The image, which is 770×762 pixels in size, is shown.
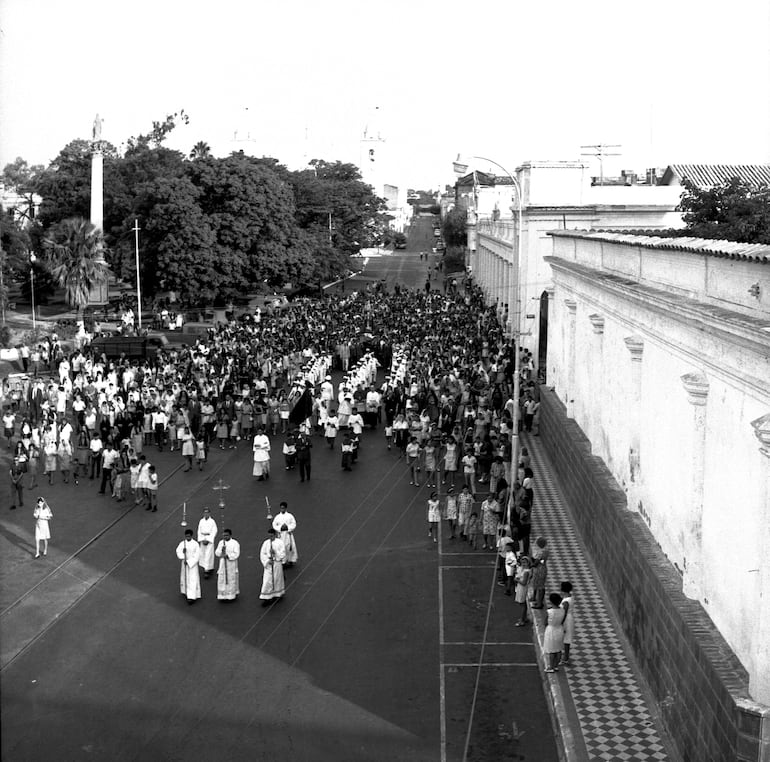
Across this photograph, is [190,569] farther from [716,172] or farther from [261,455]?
[716,172]

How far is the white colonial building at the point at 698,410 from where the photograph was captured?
8.41m

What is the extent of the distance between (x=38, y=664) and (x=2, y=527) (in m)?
6.31

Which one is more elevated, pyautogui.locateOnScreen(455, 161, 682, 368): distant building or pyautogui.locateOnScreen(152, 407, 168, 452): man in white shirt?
pyautogui.locateOnScreen(455, 161, 682, 368): distant building

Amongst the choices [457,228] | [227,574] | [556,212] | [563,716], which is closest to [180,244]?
[556,212]

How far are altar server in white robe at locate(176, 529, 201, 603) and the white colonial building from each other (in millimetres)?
5726

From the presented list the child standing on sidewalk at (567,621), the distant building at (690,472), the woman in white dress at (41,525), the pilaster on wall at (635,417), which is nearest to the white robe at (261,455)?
the woman in white dress at (41,525)

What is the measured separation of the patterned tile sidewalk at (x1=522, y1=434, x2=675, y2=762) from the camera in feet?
34.6

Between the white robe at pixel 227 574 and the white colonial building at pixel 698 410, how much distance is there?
17.1 feet

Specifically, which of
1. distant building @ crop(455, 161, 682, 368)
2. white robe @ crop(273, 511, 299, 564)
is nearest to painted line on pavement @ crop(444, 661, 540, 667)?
white robe @ crop(273, 511, 299, 564)

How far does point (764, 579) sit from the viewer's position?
802 centimetres

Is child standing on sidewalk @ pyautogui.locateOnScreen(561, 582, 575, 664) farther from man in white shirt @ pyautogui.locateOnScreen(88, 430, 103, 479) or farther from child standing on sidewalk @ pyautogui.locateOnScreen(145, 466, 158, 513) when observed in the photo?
man in white shirt @ pyautogui.locateOnScreen(88, 430, 103, 479)

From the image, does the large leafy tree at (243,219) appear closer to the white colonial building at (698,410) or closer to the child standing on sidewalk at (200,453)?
the child standing on sidewalk at (200,453)

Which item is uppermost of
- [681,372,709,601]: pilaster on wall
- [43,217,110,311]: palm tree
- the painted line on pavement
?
[43,217,110,311]: palm tree

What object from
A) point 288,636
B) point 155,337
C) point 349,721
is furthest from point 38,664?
point 155,337
